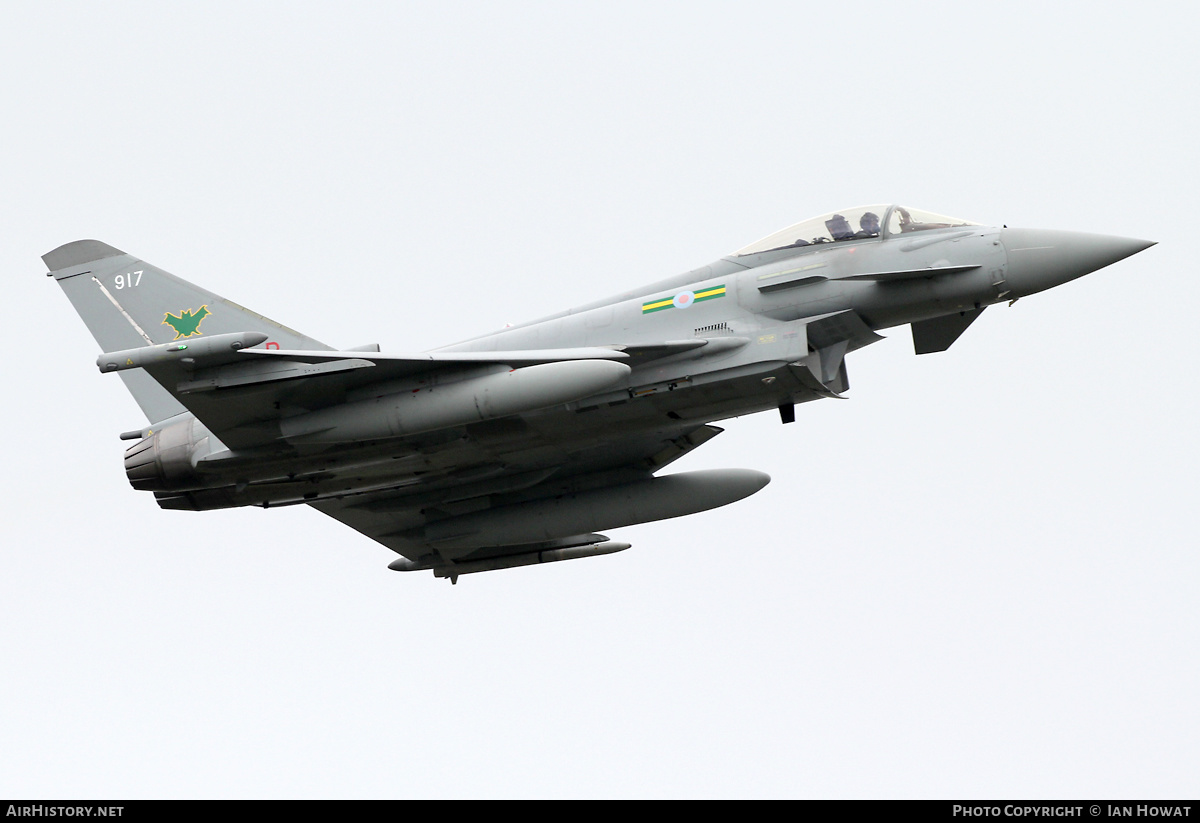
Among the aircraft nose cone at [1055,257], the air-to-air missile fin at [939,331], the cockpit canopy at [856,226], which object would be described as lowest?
the air-to-air missile fin at [939,331]

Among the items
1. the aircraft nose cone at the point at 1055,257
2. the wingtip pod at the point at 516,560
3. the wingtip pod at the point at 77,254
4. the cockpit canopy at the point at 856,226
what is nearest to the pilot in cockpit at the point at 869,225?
the cockpit canopy at the point at 856,226

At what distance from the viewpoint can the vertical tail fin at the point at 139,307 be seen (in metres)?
18.6

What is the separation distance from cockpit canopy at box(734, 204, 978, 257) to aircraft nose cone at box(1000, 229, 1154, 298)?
75 centimetres

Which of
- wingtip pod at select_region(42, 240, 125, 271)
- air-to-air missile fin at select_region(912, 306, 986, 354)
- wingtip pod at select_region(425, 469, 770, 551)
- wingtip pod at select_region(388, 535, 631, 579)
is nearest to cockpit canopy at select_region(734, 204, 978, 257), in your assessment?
air-to-air missile fin at select_region(912, 306, 986, 354)

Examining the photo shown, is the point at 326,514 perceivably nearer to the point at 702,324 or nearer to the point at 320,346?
the point at 320,346

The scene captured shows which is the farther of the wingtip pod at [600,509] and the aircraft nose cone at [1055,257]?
the wingtip pod at [600,509]

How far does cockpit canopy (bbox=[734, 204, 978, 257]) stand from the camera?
16.5m

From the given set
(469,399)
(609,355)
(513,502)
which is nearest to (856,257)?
(609,355)

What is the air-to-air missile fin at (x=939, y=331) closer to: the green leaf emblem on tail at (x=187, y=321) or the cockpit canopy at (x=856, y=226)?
the cockpit canopy at (x=856, y=226)

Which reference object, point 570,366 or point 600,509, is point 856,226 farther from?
point 600,509

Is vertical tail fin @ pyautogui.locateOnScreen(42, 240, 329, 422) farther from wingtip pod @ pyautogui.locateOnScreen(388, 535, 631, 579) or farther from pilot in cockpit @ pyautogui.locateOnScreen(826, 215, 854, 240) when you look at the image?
pilot in cockpit @ pyautogui.locateOnScreen(826, 215, 854, 240)

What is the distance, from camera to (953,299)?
16219 mm

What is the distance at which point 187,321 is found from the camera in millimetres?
18750

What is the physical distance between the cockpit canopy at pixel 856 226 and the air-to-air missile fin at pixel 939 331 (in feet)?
3.88
